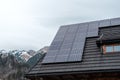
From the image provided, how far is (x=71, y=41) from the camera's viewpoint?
51.5 feet

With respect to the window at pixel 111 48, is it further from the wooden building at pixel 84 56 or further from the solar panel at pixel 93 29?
the solar panel at pixel 93 29

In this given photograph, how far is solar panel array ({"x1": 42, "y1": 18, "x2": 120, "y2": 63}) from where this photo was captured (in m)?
14.2

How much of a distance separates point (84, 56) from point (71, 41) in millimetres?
2080

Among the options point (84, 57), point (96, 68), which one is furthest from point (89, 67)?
point (84, 57)

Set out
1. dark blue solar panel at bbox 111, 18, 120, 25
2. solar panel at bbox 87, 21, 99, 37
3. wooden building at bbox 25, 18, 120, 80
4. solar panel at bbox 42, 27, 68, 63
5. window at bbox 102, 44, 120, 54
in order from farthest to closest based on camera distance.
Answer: dark blue solar panel at bbox 111, 18, 120, 25, solar panel at bbox 87, 21, 99, 37, solar panel at bbox 42, 27, 68, 63, window at bbox 102, 44, 120, 54, wooden building at bbox 25, 18, 120, 80

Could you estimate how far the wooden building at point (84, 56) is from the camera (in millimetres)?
12391

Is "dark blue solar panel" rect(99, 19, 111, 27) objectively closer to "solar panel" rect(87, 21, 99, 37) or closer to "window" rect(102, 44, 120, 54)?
"solar panel" rect(87, 21, 99, 37)

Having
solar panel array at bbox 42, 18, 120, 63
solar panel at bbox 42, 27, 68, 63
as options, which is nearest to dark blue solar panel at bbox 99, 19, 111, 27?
solar panel array at bbox 42, 18, 120, 63

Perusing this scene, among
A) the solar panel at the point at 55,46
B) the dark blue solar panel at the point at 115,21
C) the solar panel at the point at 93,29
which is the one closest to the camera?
the solar panel at the point at 55,46

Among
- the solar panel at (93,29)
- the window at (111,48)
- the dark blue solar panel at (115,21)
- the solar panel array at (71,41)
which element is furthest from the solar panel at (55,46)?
the dark blue solar panel at (115,21)

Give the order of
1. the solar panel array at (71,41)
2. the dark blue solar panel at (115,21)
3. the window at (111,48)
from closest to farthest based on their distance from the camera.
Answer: the window at (111,48) → the solar panel array at (71,41) → the dark blue solar panel at (115,21)

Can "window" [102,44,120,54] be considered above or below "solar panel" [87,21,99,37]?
below

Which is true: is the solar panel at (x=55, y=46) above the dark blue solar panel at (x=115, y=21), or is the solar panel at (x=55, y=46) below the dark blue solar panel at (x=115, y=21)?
below

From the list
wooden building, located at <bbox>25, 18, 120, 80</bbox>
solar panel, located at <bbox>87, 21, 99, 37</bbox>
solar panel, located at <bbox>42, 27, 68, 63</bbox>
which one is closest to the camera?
wooden building, located at <bbox>25, 18, 120, 80</bbox>
